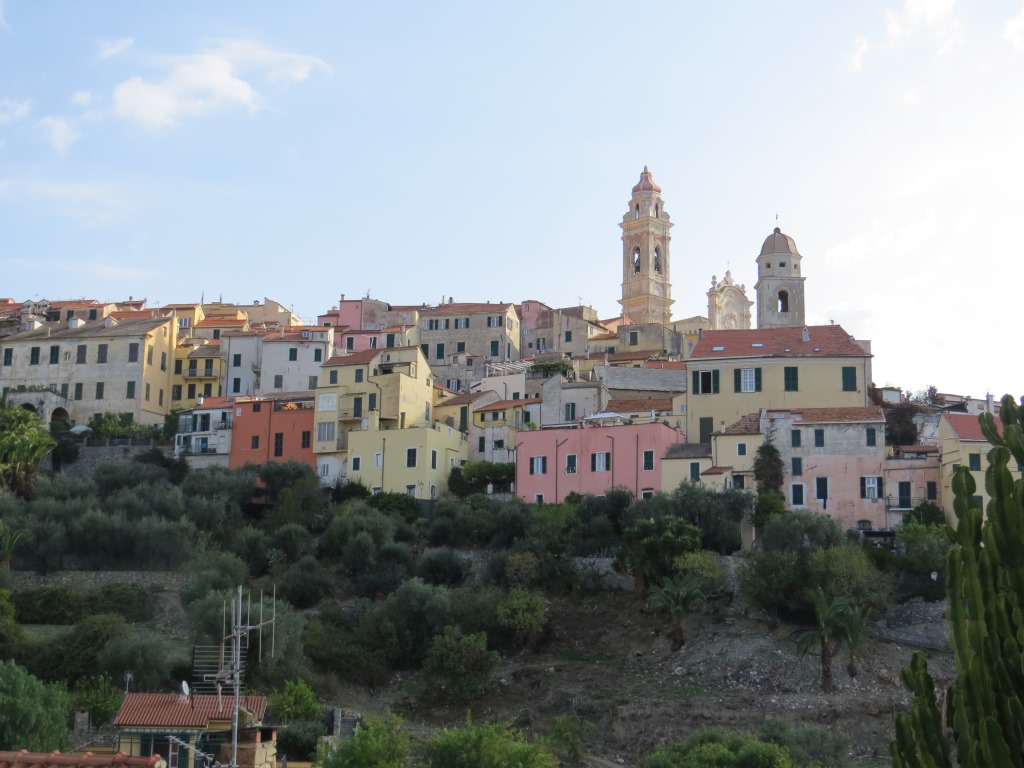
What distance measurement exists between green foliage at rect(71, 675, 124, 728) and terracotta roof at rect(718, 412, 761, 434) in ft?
88.3

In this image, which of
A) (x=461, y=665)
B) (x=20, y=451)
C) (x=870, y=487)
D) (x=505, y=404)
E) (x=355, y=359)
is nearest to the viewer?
(x=461, y=665)

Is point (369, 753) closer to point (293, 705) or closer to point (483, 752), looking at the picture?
point (483, 752)

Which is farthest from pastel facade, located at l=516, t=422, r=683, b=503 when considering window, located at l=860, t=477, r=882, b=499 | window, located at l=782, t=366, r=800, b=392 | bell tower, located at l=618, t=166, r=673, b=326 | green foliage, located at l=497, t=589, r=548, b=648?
bell tower, located at l=618, t=166, r=673, b=326

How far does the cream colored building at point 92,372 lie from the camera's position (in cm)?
8138

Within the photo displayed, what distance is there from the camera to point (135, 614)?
5588cm

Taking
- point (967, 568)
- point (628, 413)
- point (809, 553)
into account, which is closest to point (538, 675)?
point (809, 553)

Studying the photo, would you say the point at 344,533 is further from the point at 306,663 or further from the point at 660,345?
the point at 660,345

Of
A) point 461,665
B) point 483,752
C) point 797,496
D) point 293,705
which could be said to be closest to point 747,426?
point 797,496

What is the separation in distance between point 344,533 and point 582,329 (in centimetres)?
3849

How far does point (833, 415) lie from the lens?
6078 centimetres

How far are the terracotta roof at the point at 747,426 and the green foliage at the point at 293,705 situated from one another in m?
23.2

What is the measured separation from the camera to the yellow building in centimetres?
6519

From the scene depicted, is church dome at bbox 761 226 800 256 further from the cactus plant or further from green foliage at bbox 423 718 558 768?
the cactus plant

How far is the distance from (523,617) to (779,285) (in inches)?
1444
